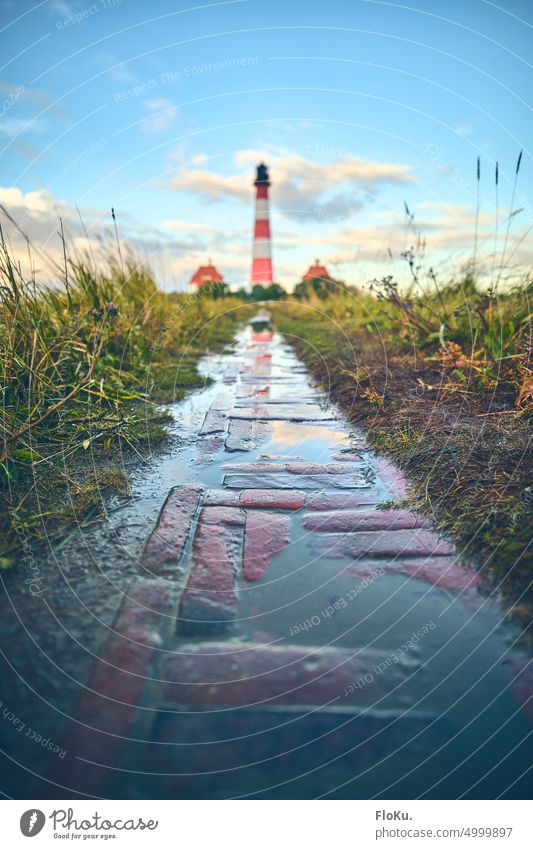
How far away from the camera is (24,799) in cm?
98

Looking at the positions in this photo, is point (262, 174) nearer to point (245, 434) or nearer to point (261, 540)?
point (245, 434)

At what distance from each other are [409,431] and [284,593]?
59.9 inches

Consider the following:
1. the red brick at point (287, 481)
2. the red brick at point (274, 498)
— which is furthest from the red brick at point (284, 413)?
the red brick at point (274, 498)

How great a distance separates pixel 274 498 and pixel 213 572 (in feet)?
1.99

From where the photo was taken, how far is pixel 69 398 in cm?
275

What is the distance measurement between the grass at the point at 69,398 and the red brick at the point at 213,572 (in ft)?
1.50

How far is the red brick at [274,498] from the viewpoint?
2080mm

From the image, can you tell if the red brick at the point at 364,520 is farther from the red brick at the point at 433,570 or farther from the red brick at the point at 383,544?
the red brick at the point at 433,570

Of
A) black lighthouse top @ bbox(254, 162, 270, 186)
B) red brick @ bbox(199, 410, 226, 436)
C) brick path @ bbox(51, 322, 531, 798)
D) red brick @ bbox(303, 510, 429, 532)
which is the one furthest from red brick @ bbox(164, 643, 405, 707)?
black lighthouse top @ bbox(254, 162, 270, 186)

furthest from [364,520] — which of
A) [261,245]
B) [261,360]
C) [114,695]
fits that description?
[261,245]

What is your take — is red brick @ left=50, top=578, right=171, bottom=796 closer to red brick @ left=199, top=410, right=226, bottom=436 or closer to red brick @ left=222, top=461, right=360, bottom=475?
red brick @ left=222, top=461, right=360, bottom=475
